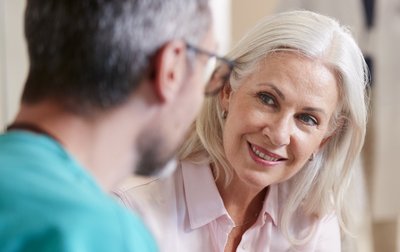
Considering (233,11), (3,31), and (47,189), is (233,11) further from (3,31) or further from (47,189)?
(47,189)

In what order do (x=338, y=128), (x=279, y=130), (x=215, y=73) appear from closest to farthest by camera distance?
(x=215, y=73), (x=279, y=130), (x=338, y=128)

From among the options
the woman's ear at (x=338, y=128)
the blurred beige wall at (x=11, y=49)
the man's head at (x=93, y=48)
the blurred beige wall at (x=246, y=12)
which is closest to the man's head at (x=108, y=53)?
the man's head at (x=93, y=48)

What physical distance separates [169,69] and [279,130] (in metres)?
0.63

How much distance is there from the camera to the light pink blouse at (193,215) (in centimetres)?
153

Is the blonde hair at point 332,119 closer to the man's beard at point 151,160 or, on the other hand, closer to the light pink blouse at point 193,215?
the light pink blouse at point 193,215

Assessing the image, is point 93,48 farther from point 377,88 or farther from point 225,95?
point 377,88

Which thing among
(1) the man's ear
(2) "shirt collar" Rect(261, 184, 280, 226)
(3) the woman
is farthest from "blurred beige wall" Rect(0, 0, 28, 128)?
(1) the man's ear

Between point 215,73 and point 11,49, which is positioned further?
point 11,49

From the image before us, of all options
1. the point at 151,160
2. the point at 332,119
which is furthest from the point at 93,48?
the point at 332,119

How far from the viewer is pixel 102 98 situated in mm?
833

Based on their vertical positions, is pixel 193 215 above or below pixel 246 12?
above

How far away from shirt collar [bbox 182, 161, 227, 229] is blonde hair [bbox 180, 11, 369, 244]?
2 centimetres

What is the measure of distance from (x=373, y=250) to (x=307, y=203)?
1545 millimetres

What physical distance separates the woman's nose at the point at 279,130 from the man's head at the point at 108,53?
1.97 ft
